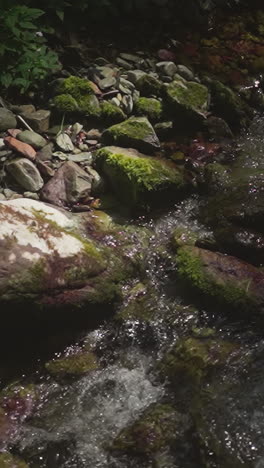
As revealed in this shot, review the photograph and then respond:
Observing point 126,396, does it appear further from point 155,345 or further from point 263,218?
point 263,218

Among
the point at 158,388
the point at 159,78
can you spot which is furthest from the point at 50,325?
the point at 159,78

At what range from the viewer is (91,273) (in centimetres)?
382

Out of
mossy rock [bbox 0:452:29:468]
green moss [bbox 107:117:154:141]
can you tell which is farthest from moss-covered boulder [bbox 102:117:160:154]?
mossy rock [bbox 0:452:29:468]

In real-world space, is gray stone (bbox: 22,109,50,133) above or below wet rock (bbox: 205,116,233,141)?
below

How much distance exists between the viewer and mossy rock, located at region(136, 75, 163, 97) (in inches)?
217

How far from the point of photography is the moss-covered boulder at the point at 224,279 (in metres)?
3.85

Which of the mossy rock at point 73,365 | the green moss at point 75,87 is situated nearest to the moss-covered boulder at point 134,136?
the green moss at point 75,87

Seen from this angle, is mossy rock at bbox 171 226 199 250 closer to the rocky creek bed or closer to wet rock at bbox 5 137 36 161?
the rocky creek bed

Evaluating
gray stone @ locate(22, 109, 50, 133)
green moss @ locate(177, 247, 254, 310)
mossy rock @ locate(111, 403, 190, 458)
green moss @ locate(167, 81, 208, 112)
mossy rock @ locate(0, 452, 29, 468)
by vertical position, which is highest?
green moss @ locate(167, 81, 208, 112)

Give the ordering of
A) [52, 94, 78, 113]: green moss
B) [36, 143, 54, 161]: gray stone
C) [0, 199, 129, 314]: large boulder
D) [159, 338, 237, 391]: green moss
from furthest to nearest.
→ 1. [52, 94, 78, 113]: green moss
2. [36, 143, 54, 161]: gray stone
3. [159, 338, 237, 391]: green moss
4. [0, 199, 129, 314]: large boulder

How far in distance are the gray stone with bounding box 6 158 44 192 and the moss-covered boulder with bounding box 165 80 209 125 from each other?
5.80 ft

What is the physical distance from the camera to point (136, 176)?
4.45m

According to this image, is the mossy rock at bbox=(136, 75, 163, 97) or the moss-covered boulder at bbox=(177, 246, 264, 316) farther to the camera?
the mossy rock at bbox=(136, 75, 163, 97)

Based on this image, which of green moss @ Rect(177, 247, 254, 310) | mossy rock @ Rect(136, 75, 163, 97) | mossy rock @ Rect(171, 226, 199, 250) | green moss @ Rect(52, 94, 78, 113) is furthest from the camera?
mossy rock @ Rect(136, 75, 163, 97)
